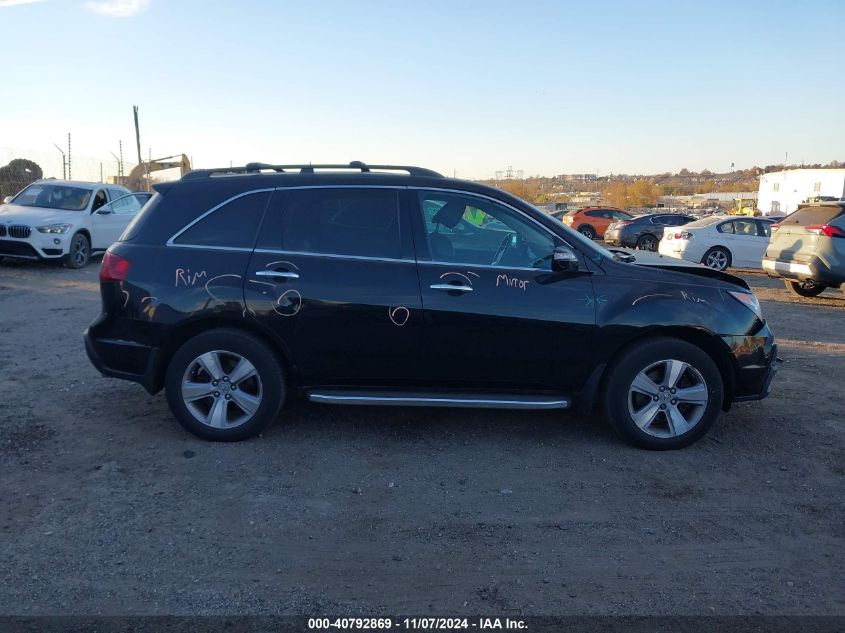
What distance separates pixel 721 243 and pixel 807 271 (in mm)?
5424

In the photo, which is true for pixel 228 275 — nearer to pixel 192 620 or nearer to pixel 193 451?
pixel 193 451

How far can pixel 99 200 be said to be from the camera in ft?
47.4

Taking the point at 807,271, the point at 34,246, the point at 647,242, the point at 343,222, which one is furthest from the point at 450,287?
the point at 647,242

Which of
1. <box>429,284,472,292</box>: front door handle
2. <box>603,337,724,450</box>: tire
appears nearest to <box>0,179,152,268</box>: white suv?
<box>429,284,472,292</box>: front door handle

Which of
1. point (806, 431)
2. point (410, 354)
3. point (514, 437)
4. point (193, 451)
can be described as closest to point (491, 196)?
point (410, 354)

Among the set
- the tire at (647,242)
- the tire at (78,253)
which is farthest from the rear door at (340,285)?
the tire at (647,242)

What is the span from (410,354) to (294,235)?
3.64 ft

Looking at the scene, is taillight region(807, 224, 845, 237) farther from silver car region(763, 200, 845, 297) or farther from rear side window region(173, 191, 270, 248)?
rear side window region(173, 191, 270, 248)

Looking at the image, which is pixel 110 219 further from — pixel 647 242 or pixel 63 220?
pixel 647 242

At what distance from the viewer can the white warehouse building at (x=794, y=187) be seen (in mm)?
50000

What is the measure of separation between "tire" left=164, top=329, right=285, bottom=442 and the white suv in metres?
9.90

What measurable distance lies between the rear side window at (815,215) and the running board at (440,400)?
8719 millimetres

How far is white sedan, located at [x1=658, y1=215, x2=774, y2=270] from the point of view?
16438 mm

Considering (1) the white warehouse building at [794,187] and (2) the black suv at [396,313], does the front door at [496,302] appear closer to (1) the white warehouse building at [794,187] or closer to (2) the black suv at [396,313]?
(2) the black suv at [396,313]
